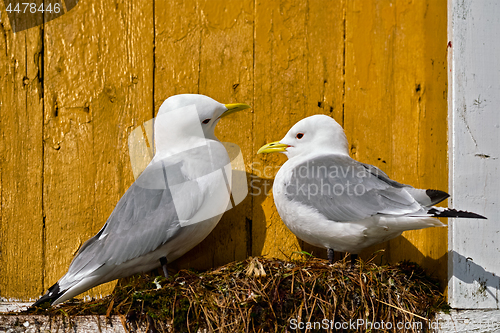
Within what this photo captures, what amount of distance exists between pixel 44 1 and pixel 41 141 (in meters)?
0.85

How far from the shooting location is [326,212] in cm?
223

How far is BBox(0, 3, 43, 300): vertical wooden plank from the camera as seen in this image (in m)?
2.54

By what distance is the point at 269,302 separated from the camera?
1910mm

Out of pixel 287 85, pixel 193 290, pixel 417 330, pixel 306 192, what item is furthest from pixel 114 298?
pixel 287 85

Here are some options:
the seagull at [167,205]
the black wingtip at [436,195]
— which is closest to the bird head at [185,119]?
the seagull at [167,205]

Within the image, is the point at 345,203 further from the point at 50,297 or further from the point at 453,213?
the point at 50,297

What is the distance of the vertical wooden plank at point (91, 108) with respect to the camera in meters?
2.60

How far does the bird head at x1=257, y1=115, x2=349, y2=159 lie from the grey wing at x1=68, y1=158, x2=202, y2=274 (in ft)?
1.87

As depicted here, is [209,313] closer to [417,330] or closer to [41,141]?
[417,330]

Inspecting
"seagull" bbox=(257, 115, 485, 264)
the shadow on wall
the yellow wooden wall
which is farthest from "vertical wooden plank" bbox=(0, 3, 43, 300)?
the shadow on wall

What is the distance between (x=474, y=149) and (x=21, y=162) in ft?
8.11

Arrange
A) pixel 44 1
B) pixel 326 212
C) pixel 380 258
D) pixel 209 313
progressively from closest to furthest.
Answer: pixel 209 313 → pixel 326 212 → pixel 380 258 → pixel 44 1

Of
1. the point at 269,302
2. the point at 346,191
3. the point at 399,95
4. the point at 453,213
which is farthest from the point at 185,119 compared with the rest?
the point at 453,213

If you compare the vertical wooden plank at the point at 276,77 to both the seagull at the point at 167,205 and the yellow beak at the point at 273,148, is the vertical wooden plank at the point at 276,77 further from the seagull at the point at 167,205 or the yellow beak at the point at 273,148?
the seagull at the point at 167,205
